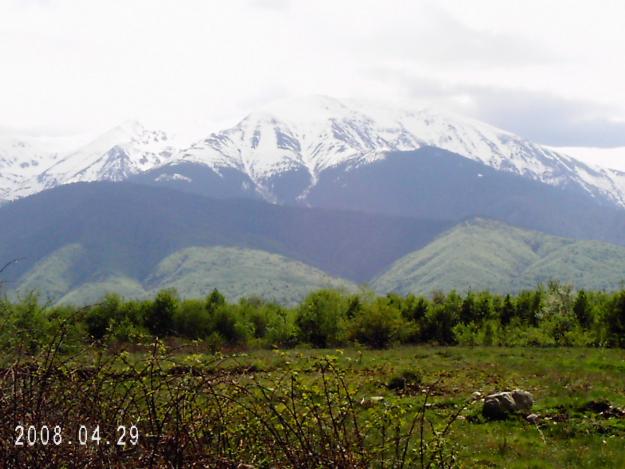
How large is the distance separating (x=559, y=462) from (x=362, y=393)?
12267mm

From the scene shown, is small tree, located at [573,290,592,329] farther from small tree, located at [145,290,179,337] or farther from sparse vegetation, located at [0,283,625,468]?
small tree, located at [145,290,179,337]

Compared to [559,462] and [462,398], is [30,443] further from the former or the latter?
[462,398]

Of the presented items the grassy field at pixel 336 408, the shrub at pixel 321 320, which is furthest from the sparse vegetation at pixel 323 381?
the shrub at pixel 321 320

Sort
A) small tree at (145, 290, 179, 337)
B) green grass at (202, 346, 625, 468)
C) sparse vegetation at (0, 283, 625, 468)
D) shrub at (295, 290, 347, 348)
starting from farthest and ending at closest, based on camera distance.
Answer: small tree at (145, 290, 179, 337) → shrub at (295, 290, 347, 348) → green grass at (202, 346, 625, 468) → sparse vegetation at (0, 283, 625, 468)

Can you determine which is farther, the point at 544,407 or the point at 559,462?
the point at 544,407

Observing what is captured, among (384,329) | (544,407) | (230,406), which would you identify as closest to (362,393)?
(544,407)

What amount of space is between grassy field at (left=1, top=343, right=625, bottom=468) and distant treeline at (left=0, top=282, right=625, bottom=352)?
13.2 m

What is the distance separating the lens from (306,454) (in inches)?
276

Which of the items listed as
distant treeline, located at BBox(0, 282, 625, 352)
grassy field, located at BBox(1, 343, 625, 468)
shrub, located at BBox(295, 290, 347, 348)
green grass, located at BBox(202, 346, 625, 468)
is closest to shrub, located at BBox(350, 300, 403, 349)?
distant treeline, located at BBox(0, 282, 625, 352)

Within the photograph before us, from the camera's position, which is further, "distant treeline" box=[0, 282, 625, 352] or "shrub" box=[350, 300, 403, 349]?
"distant treeline" box=[0, 282, 625, 352]

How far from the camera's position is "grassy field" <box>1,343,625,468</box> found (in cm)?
722

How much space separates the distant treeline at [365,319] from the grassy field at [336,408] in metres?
13.2

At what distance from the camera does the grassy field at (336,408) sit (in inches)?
284

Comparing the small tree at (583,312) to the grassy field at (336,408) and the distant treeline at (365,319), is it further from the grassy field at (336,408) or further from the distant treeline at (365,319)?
the grassy field at (336,408)
